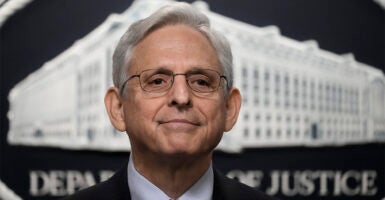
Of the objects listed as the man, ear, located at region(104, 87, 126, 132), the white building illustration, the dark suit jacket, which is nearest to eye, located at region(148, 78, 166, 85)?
the man

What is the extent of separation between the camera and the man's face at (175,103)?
0.68 meters

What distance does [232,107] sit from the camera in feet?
2.63

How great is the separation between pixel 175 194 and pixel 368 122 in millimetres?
921

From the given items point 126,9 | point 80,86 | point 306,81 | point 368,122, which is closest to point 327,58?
point 306,81

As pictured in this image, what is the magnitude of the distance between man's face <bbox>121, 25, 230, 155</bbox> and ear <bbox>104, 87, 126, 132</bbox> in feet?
0.17

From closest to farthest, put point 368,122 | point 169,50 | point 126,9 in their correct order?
point 169,50 < point 126,9 < point 368,122

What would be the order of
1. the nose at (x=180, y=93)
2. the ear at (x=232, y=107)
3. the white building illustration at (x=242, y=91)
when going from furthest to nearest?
the white building illustration at (x=242, y=91) < the ear at (x=232, y=107) < the nose at (x=180, y=93)

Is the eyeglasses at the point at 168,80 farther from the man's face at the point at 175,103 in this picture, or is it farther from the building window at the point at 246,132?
the building window at the point at 246,132

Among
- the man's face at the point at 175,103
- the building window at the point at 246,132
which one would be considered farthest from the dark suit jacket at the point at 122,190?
the building window at the point at 246,132

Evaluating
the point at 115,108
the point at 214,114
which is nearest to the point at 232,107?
the point at 214,114

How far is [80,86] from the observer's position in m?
1.39

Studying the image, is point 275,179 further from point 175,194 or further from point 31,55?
point 31,55

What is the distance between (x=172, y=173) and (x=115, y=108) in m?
0.16

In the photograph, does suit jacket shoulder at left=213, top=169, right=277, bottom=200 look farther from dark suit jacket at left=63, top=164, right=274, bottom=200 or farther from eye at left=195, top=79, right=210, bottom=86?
eye at left=195, top=79, right=210, bottom=86
